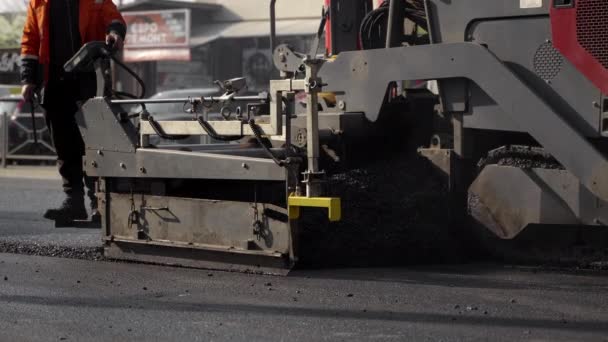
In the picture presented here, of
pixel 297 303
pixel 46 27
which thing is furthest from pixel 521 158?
pixel 46 27

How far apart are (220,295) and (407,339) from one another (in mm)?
1438

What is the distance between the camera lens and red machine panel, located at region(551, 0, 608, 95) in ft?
20.6

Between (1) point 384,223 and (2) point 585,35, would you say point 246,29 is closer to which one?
(1) point 384,223

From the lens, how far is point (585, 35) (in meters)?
6.32

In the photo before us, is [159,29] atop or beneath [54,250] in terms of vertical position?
atop

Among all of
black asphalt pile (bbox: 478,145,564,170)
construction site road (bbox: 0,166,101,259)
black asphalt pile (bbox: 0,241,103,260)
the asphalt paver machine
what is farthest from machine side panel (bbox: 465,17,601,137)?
construction site road (bbox: 0,166,101,259)

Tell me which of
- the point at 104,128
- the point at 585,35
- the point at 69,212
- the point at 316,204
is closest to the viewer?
the point at 316,204

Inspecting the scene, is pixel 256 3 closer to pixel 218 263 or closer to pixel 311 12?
pixel 311 12

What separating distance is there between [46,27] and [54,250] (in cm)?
161

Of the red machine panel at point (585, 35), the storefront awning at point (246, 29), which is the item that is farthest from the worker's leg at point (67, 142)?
the storefront awning at point (246, 29)

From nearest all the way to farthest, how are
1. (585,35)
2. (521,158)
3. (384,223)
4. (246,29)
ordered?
(585,35) → (521,158) → (384,223) → (246,29)

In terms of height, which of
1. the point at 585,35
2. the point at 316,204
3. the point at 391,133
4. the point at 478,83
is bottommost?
the point at 316,204

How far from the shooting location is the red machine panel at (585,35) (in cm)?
627

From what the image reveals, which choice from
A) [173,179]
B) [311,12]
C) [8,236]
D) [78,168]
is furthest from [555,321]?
[311,12]
